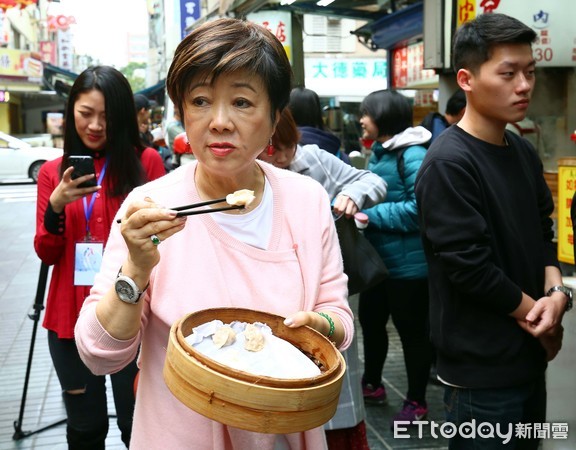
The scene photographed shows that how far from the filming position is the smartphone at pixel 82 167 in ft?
9.67

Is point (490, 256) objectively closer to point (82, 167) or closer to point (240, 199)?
point (240, 199)

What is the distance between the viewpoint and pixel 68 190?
2.94m

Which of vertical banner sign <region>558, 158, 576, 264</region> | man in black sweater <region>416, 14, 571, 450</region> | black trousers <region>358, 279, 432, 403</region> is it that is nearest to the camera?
man in black sweater <region>416, 14, 571, 450</region>

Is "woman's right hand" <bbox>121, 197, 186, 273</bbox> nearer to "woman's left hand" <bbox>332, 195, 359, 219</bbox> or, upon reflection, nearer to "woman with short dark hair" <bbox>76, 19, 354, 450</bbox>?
"woman with short dark hair" <bbox>76, 19, 354, 450</bbox>

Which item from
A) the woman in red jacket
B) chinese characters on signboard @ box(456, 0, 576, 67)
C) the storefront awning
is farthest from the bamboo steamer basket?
the storefront awning

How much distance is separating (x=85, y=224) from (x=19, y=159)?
20364 millimetres

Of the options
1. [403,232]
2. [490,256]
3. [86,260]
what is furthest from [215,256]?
[403,232]

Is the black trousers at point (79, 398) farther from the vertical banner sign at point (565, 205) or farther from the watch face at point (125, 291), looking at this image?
the vertical banner sign at point (565, 205)

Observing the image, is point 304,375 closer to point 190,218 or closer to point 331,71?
point 190,218

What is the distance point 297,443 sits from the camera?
1810mm

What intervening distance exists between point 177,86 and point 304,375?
773 millimetres

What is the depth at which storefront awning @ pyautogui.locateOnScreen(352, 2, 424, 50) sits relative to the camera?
877 centimetres

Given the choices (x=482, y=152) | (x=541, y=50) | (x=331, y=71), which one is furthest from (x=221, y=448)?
(x=331, y=71)

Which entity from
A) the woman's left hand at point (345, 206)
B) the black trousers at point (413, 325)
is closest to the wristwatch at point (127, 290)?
the woman's left hand at point (345, 206)
